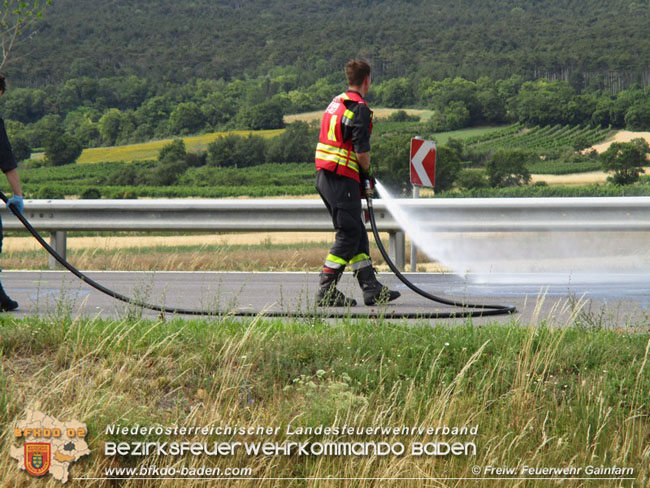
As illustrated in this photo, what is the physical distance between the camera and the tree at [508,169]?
6706 centimetres

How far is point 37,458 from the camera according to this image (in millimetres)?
4352

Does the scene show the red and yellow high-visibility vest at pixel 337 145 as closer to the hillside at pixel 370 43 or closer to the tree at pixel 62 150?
the tree at pixel 62 150

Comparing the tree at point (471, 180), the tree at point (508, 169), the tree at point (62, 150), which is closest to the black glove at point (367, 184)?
the tree at point (471, 180)

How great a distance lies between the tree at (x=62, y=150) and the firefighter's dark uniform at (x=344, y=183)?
8972cm

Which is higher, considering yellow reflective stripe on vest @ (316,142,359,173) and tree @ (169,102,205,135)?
yellow reflective stripe on vest @ (316,142,359,173)

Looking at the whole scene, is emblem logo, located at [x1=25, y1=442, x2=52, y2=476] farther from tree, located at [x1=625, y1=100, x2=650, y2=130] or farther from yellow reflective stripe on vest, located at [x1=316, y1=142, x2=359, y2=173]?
tree, located at [x1=625, y1=100, x2=650, y2=130]

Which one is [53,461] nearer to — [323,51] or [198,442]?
[198,442]

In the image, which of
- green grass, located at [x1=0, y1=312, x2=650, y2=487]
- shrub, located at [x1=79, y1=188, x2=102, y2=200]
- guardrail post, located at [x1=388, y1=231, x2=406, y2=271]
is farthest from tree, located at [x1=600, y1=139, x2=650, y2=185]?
green grass, located at [x1=0, y1=312, x2=650, y2=487]

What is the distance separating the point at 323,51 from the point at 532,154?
88.8m

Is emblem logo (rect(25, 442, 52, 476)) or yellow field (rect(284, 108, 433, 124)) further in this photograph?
yellow field (rect(284, 108, 433, 124))

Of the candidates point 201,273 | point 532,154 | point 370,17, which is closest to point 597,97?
point 532,154

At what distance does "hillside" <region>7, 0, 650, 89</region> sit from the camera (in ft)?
419

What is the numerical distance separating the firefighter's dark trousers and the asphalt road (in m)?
0.36

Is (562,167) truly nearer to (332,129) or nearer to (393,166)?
(393,166)
